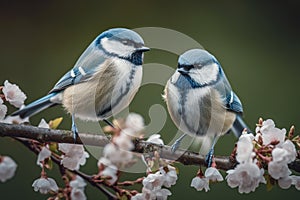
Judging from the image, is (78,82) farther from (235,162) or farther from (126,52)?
(235,162)

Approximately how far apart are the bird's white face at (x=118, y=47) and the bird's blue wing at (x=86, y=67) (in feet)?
0.08

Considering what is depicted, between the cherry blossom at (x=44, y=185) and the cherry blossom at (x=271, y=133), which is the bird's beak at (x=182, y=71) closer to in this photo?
the cherry blossom at (x=271, y=133)

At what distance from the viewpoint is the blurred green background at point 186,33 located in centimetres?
142

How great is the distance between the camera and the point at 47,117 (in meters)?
1.36

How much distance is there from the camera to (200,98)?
79 centimetres

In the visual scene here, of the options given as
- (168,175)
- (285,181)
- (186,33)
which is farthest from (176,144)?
(186,33)

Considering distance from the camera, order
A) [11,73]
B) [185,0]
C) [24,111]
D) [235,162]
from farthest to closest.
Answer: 1. [185,0]
2. [11,73]
3. [24,111]
4. [235,162]

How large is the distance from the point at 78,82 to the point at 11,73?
762mm

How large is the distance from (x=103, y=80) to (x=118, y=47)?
76mm

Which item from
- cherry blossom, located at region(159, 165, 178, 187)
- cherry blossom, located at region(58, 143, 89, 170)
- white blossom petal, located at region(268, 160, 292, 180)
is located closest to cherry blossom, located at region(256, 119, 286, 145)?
white blossom petal, located at region(268, 160, 292, 180)

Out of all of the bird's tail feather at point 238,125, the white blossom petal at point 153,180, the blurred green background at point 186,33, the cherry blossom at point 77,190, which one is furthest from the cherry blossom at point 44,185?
the blurred green background at point 186,33

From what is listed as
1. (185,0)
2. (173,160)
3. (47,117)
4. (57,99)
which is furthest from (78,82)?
(185,0)

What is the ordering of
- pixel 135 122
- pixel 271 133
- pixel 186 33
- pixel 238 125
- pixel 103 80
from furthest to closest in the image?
pixel 186 33, pixel 238 125, pixel 103 80, pixel 271 133, pixel 135 122

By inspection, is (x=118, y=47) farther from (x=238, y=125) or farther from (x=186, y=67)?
(x=238, y=125)
